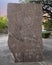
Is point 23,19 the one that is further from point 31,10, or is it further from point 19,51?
point 19,51

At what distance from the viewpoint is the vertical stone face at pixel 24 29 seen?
7520 millimetres

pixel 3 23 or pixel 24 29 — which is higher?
pixel 24 29

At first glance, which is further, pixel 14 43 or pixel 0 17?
pixel 0 17

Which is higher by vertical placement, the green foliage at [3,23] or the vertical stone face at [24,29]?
the vertical stone face at [24,29]

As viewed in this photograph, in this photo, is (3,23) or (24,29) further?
(3,23)

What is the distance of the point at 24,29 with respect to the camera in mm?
7520

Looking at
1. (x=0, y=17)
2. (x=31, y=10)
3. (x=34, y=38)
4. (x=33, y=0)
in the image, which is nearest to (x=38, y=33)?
(x=34, y=38)

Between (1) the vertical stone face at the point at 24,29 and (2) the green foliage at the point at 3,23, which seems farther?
(2) the green foliage at the point at 3,23

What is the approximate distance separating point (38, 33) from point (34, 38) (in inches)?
7.9

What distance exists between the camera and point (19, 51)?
7.62 m

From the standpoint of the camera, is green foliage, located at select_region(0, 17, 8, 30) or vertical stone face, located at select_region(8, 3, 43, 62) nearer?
vertical stone face, located at select_region(8, 3, 43, 62)

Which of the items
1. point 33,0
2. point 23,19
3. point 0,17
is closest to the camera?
point 23,19

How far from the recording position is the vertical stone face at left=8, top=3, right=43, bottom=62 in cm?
752

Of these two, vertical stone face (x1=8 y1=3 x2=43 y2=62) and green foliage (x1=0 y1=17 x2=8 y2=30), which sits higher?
vertical stone face (x1=8 y1=3 x2=43 y2=62)
